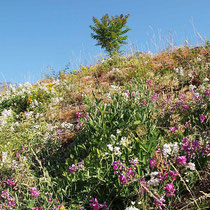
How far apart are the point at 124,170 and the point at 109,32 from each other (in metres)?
16.5

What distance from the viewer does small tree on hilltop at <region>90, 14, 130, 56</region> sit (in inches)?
689

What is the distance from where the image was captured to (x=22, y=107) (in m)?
6.89

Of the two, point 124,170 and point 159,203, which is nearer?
point 159,203

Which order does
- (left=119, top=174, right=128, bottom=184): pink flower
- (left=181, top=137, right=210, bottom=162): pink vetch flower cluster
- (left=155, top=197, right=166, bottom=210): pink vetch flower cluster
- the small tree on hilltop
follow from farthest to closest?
the small tree on hilltop → (left=181, top=137, right=210, bottom=162): pink vetch flower cluster → (left=119, top=174, right=128, bottom=184): pink flower → (left=155, top=197, right=166, bottom=210): pink vetch flower cluster

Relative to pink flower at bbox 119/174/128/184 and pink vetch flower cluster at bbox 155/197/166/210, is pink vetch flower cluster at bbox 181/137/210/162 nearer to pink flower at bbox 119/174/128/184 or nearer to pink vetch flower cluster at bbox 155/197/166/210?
pink vetch flower cluster at bbox 155/197/166/210

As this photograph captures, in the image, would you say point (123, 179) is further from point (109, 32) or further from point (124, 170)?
point (109, 32)

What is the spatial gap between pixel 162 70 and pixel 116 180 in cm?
484

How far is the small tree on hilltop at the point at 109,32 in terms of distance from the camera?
17.5m

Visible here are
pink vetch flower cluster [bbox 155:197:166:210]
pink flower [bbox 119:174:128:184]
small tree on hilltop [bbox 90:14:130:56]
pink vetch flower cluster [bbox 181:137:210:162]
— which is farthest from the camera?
small tree on hilltop [bbox 90:14:130:56]

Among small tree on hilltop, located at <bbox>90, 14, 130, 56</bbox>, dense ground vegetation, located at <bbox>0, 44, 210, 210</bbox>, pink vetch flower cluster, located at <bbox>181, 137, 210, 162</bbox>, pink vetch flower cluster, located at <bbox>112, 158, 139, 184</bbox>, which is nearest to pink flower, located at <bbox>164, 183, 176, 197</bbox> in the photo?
dense ground vegetation, located at <bbox>0, 44, 210, 210</bbox>

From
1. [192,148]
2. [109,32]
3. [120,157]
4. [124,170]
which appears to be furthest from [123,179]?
[109,32]

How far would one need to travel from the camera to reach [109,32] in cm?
1734

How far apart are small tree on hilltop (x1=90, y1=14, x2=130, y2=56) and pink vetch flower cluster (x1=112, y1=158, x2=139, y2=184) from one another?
16.0 meters

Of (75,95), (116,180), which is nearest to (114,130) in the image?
(116,180)
